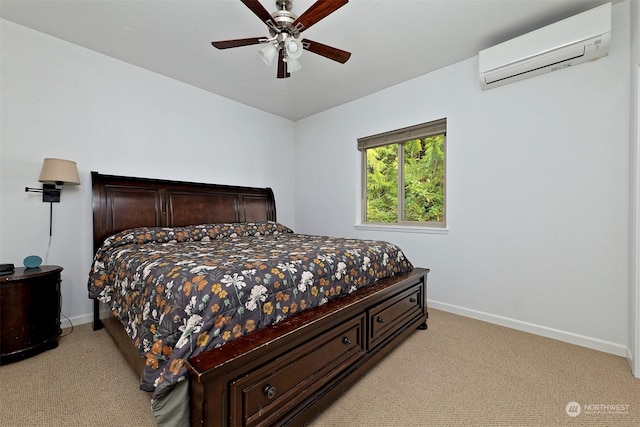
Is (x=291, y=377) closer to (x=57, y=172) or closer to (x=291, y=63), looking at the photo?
(x=291, y=63)

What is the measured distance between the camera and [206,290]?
125 cm

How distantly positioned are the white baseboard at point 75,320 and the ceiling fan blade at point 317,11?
3.15m

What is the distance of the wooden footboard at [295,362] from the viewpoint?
110cm

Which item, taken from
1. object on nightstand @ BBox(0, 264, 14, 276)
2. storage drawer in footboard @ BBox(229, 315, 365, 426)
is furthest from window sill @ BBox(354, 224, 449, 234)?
object on nightstand @ BBox(0, 264, 14, 276)

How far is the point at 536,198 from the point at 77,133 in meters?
4.22

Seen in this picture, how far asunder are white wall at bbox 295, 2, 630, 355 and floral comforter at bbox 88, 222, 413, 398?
3.81ft

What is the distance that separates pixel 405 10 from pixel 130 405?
319 centimetres

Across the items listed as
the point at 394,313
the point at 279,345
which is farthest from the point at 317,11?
the point at 394,313

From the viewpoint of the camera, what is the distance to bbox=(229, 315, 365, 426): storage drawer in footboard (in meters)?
1.18

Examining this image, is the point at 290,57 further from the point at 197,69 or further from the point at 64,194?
the point at 64,194

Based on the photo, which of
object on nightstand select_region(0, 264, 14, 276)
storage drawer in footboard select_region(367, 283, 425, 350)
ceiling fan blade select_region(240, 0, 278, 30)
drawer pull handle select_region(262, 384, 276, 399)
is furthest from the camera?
object on nightstand select_region(0, 264, 14, 276)

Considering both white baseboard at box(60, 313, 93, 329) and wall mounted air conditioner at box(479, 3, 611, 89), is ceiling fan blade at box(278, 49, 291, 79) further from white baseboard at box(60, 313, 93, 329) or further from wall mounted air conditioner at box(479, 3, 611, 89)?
white baseboard at box(60, 313, 93, 329)

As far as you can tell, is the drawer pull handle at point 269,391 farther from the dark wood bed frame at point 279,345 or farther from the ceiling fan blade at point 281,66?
the ceiling fan blade at point 281,66

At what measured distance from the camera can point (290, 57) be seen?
1965 millimetres
